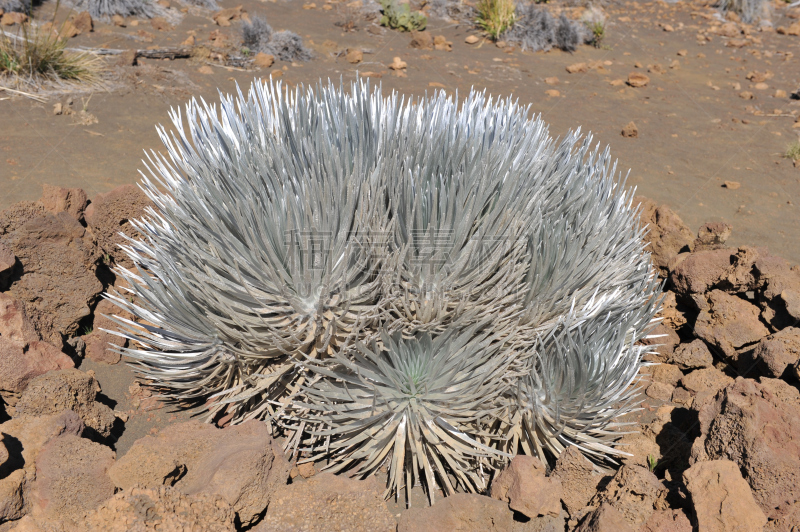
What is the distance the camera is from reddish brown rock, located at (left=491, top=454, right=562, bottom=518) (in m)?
1.86

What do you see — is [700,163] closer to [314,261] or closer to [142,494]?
[314,261]

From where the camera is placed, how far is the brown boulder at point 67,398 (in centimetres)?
204

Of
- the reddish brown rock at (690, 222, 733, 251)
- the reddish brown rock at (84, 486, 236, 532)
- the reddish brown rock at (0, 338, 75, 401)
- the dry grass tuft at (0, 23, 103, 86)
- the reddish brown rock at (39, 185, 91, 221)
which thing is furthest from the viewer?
the dry grass tuft at (0, 23, 103, 86)

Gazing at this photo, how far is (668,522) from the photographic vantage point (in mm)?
1754

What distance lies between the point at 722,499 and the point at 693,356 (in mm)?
1193

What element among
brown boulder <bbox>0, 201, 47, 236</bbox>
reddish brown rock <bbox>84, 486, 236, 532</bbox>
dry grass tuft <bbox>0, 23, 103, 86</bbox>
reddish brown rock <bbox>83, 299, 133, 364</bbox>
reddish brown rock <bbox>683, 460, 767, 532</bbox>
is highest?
dry grass tuft <bbox>0, 23, 103, 86</bbox>

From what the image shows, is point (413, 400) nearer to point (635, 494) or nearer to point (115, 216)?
point (635, 494)

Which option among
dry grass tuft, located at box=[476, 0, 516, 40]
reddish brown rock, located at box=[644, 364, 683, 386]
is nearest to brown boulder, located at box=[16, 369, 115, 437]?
reddish brown rock, located at box=[644, 364, 683, 386]

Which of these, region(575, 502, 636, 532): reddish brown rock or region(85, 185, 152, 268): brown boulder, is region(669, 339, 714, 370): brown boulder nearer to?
region(575, 502, 636, 532): reddish brown rock

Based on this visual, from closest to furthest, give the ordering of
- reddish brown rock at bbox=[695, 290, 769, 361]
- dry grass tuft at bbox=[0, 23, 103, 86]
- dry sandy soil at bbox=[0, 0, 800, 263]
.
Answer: reddish brown rock at bbox=[695, 290, 769, 361], dry sandy soil at bbox=[0, 0, 800, 263], dry grass tuft at bbox=[0, 23, 103, 86]

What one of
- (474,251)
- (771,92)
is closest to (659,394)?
(474,251)

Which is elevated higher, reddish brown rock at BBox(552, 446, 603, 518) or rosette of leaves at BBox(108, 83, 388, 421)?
rosette of leaves at BBox(108, 83, 388, 421)

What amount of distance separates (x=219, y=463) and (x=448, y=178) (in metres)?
1.11

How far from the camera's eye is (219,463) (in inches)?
71.2
